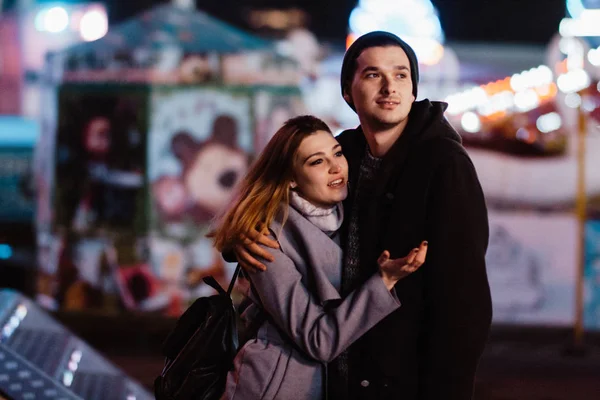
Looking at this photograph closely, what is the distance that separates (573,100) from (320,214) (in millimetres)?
6028

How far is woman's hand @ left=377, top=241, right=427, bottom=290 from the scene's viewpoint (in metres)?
2.14

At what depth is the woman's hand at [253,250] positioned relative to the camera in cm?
233

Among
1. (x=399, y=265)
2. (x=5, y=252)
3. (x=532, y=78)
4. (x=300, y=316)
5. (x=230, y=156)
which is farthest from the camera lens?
(x=5, y=252)

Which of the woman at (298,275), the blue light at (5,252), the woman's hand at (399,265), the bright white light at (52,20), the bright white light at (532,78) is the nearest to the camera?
the woman's hand at (399,265)

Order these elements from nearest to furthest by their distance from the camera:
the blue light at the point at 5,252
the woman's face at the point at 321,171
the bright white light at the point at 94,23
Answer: the woman's face at the point at 321,171, the blue light at the point at 5,252, the bright white light at the point at 94,23

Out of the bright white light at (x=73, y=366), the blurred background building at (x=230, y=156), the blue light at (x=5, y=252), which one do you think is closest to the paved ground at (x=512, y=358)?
the blurred background building at (x=230, y=156)

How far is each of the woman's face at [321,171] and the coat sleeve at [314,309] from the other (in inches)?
7.8

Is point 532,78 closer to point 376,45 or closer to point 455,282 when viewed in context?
point 376,45

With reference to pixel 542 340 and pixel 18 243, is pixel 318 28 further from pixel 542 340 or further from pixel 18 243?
pixel 542 340

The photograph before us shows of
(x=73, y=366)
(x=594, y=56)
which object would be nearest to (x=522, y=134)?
(x=594, y=56)

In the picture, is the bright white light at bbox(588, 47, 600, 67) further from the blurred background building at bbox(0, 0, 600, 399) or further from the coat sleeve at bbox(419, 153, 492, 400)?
the coat sleeve at bbox(419, 153, 492, 400)

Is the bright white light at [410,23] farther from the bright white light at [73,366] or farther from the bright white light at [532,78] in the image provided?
the bright white light at [73,366]

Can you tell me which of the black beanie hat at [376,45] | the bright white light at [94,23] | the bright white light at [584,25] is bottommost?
the black beanie hat at [376,45]

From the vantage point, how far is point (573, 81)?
25.9 feet
